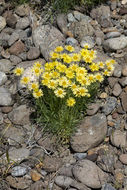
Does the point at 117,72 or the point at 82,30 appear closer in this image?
the point at 117,72

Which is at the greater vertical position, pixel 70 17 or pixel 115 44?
pixel 70 17

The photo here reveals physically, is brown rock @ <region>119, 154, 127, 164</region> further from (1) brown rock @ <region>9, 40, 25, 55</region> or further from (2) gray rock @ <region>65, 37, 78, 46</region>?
(1) brown rock @ <region>9, 40, 25, 55</region>

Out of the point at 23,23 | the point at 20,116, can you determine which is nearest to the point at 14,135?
the point at 20,116

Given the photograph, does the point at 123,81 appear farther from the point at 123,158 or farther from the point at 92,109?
the point at 123,158

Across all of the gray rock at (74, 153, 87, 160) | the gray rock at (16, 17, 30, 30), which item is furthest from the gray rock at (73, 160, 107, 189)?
the gray rock at (16, 17, 30, 30)

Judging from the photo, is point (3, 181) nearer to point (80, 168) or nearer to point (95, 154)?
point (80, 168)
